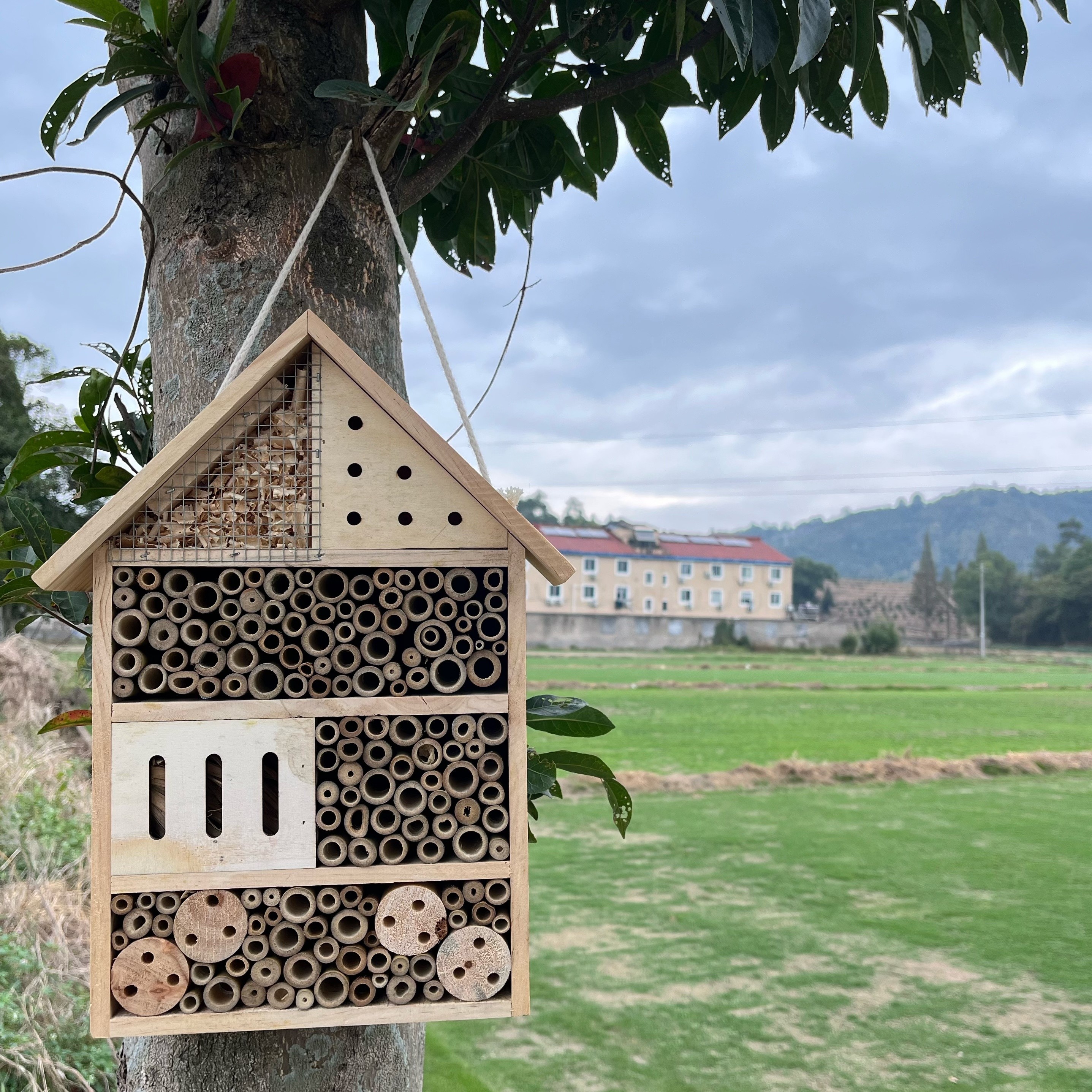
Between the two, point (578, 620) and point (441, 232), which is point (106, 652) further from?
point (578, 620)

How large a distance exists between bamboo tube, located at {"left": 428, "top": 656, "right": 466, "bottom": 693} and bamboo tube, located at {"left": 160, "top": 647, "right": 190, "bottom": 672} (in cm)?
33

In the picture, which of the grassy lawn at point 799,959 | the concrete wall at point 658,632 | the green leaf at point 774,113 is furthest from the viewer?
the concrete wall at point 658,632

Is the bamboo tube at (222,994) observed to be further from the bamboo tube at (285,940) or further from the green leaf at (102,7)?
the green leaf at (102,7)

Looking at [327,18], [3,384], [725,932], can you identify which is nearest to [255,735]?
A: [327,18]

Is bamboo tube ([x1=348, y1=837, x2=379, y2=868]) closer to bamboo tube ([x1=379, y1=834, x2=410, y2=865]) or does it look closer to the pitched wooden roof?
Answer: bamboo tube ([x1=379, y1=834, x2=410, y2=865])

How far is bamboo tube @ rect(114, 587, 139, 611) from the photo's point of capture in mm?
1283

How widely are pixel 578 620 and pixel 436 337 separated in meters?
51.4

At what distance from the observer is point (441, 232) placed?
216 cm

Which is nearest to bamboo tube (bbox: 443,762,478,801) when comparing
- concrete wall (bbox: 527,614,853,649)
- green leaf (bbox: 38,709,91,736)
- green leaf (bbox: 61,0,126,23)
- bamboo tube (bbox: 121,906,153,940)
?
bamboo tube (bbox: 121,906,153,940)

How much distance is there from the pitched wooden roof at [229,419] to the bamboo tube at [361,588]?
0.19 m

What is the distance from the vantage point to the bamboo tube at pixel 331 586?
1.30 meters

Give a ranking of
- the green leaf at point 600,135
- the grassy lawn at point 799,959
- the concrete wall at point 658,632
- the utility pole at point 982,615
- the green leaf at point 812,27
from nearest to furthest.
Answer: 1. the green leaf at point 812,27
2. the green leaf at point 600,135
3. the grassy lawn at point 799,959
4. the concrete wall at point 658,632
5. the utility pole at point 982,615

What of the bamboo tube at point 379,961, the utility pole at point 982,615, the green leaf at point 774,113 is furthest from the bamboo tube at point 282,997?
the utility pole at point 982,615

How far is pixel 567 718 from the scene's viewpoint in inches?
64.7
